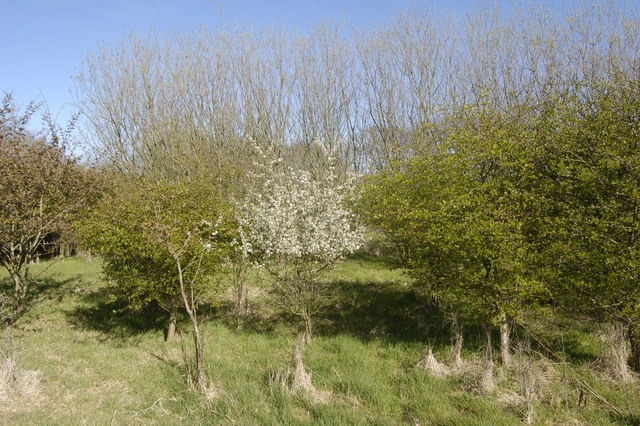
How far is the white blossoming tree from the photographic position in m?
9.38

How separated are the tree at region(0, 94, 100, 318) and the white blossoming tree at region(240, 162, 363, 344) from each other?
500 cm

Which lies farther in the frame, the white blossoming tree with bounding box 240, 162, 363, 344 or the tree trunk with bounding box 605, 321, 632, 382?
the white blossoming tree with bounding box 240, 162, 363, 344

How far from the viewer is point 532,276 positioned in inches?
264

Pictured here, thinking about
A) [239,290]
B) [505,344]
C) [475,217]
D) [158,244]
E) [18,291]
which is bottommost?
[505,344]

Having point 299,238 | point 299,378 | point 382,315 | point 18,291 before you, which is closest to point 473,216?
point 299,378

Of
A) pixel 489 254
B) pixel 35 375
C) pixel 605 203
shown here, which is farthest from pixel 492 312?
pixel 35 375

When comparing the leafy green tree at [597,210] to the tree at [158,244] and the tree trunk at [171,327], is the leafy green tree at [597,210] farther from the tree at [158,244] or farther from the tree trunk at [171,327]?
the tree trunk at [171,327]

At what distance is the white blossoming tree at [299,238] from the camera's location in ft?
30.8

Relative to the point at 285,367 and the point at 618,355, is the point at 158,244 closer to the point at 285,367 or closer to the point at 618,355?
the point at 285,367

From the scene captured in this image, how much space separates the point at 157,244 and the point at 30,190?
13.6 feet

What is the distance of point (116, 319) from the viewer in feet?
37.6

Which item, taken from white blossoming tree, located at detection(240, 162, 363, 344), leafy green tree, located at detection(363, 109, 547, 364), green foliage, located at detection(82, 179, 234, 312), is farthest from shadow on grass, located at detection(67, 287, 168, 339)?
leafy green tree, located at detection(363, 109, 547, 364)

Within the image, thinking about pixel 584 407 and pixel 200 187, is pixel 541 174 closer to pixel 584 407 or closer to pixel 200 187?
pixel 584 407

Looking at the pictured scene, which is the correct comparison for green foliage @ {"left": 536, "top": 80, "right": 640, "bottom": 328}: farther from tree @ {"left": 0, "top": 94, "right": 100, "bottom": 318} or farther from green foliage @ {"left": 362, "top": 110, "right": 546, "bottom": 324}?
tree @ {"left": 0, "top": 94, "right": 100, "bottom": 318}
